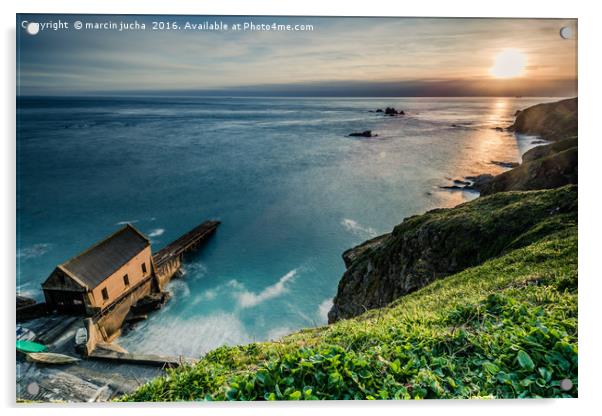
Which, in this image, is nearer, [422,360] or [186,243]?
[422,360]

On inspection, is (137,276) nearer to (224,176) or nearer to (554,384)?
(224,176)

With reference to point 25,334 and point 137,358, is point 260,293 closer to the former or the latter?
point 137,358

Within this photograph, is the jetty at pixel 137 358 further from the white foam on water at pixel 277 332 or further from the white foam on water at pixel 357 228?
the white foam on water at pixel 357 228

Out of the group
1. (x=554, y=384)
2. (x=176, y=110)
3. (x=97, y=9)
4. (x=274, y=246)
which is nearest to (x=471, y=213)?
(x=274, y=246)

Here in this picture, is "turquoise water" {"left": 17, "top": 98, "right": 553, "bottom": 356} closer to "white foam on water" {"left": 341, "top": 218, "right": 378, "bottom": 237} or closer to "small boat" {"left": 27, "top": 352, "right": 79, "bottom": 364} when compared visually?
"white foam on water" {"left": 341, "top": 218, "right": 378, "bottom": 237}

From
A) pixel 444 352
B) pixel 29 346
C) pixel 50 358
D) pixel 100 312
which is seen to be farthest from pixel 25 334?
pixel 444 352

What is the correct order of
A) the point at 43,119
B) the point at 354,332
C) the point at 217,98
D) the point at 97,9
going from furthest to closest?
the point at 217,98 → the point at 43,119 → the point at 97,9 → the point at 354,332

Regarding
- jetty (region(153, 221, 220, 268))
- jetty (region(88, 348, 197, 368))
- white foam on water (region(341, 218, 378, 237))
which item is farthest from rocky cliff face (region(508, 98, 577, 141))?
jetty (region(88, 348, 197, 368))
